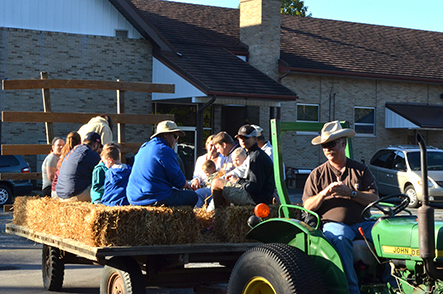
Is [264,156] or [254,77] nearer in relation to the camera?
[264,156]

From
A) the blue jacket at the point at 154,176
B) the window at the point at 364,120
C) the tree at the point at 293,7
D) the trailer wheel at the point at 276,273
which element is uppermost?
the tree at the point at 293,7

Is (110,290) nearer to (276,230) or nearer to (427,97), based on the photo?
(276,230)

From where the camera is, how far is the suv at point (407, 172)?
1825 cm

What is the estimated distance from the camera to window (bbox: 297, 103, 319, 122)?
26156mm

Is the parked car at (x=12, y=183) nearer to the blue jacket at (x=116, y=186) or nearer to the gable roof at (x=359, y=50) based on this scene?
the blue jacket at (x=116, y=186)

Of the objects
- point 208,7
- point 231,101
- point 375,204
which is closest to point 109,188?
point 375,204

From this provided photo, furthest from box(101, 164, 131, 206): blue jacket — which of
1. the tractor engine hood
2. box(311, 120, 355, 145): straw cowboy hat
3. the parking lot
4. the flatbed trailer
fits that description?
the tractor engine hood

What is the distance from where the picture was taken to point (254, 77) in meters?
23.2

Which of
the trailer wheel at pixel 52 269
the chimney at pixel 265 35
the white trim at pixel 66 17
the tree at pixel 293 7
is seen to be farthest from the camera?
the tree at pixel 293 7

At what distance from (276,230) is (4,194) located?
554 inches

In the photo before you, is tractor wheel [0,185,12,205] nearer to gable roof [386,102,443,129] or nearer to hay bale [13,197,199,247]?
hay bale [13,197,199,247]

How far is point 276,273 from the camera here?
4.29 m

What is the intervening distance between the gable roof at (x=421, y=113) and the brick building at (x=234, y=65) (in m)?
0.09

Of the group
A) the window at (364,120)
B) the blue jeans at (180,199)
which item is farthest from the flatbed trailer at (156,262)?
the window at (364,120)
